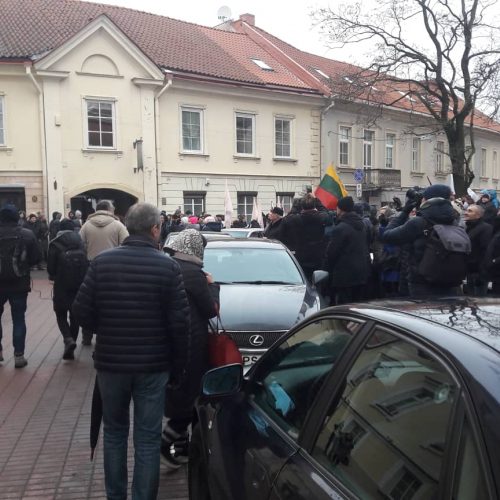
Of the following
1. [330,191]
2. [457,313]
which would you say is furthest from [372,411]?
[330,191]

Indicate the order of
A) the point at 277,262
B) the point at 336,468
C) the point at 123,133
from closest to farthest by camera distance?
the point at 336,468
the point at 277,262
the point at 123,133

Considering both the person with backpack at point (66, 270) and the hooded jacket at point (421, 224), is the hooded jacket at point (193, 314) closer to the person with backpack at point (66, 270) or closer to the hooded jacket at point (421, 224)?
the hooded jacket at point (421, 224)

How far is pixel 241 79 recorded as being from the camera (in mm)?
24703

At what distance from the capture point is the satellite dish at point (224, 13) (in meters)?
37.0

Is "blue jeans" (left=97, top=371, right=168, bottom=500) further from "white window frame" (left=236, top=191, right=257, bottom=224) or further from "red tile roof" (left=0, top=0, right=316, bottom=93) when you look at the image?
"white window frame" (left=236, top=191, right=257, bottom=224)

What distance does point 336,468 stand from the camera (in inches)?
71.7

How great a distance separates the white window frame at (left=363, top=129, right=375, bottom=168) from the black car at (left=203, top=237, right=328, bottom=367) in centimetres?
2415

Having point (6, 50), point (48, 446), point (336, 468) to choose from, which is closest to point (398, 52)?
point (6, 50)

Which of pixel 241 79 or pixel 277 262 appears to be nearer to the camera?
pixel 277 262

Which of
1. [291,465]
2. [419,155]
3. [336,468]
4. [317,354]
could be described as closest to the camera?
[336,468]

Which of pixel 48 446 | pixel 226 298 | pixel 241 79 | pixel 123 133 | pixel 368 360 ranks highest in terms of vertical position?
pixel 241 79

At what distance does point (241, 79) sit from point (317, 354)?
23.7 metres

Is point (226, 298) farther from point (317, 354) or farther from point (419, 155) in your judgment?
point (419, 155)

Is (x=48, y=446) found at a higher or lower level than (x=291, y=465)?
lower
